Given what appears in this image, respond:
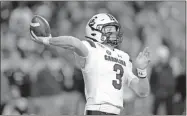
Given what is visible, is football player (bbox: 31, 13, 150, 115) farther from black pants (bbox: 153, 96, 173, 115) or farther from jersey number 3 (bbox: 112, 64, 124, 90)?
black pants (bbox: 153, 96, 173, 115)

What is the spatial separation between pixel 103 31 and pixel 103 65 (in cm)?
32

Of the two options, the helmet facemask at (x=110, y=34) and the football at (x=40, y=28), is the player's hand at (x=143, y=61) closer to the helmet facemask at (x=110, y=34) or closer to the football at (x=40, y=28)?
the helmet facemask at (x=110, y=34)

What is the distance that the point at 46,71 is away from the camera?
26.8 ft

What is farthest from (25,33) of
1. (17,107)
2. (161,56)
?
(161,56)

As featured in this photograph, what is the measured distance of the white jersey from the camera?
15.3ft

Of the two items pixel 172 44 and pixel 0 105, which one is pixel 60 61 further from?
pixel 172 44

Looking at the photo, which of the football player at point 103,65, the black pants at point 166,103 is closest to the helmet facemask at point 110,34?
the football player at point 103,65

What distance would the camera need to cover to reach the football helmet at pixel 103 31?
15.8 ft

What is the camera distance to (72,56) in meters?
8.70

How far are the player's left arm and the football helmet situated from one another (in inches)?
10.9

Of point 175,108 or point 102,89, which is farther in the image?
point 175,108

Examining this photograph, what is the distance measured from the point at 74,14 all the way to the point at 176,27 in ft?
6.00

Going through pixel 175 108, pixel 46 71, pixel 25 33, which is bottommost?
pixel 175 108

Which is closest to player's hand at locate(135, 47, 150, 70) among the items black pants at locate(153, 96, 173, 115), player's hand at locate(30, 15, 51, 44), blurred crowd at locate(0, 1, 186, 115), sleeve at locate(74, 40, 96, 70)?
sleeve at locate(74, 40, 96, 70)
